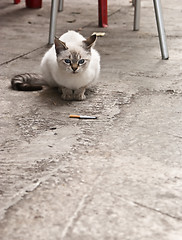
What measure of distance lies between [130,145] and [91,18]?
304cm

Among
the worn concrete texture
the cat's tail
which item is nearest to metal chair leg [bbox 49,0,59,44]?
the worn concrete texture

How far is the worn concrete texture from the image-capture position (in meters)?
1.54

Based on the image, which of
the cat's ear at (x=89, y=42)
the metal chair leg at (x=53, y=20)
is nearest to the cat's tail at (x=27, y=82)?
the cat's ear at (x=89, y=42)

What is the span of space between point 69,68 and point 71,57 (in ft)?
0.20

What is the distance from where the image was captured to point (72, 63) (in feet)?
8.34

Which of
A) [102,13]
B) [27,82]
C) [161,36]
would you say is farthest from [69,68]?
[102,13]

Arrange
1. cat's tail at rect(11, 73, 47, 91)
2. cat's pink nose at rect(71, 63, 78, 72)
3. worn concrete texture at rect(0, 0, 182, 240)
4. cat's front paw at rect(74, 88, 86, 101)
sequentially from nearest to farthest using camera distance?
worn concrete texture at rect(0, 0, 182, 240)
cat's pink nose at rect(71, 63, 78, 72)
cat's front paw at rect(74, 88, 86, 101)
cat's tail at rect(11, 73, 47, 91)

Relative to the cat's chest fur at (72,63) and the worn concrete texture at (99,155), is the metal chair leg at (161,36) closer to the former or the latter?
the worn concrete texture at (99,155)

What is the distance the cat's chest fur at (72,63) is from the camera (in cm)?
256

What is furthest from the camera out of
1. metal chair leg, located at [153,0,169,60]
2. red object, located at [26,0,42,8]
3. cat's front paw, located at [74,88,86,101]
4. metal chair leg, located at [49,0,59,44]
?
red object, located at [26,0,42,8]

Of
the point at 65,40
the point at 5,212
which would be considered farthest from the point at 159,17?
the point at 5,212

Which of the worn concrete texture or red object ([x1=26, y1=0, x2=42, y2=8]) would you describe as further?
red object ([x1=26, y1=0, x2=42, y2=8])

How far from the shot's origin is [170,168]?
1.90 meters

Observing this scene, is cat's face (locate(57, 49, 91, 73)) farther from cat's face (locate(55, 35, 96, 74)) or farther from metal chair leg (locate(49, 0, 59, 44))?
metal chair leg (locate(49, 0, 59, 44))
